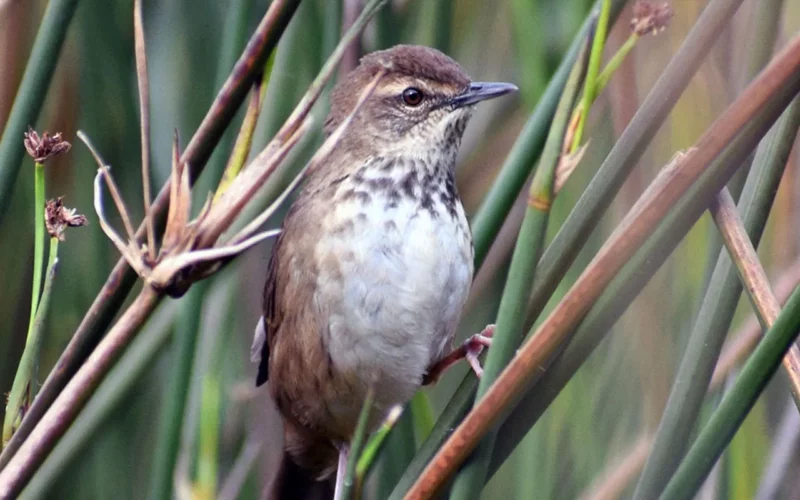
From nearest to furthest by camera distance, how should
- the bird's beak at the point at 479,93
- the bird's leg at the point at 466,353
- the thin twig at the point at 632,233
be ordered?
the thin twig at the point at 632,233, the bird's leg at the point at 466,353, the bird's beak at the point at 479,93

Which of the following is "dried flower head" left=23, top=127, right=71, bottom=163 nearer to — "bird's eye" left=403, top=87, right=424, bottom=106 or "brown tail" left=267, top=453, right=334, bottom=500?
"bird's eye" left=403, top=87, right=424, bottom=106

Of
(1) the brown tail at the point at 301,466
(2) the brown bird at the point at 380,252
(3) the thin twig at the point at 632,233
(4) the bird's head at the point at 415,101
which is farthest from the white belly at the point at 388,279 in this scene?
(3) the thin twig at the point at 632,233

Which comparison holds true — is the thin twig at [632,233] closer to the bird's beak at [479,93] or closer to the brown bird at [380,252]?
the brown bird at [380,252]

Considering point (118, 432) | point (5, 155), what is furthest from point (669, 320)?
point (5, 155)

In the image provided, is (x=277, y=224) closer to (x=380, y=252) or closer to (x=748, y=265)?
(x=380, y=252)

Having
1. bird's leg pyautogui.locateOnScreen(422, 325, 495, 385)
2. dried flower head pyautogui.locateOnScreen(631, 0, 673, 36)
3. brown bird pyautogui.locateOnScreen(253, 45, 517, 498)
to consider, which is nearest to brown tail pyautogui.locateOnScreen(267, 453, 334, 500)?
brown bird pyautogui.locateOnScreen(253, 45, 517, 498)

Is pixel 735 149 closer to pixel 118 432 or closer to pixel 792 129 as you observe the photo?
pixel 792 129
